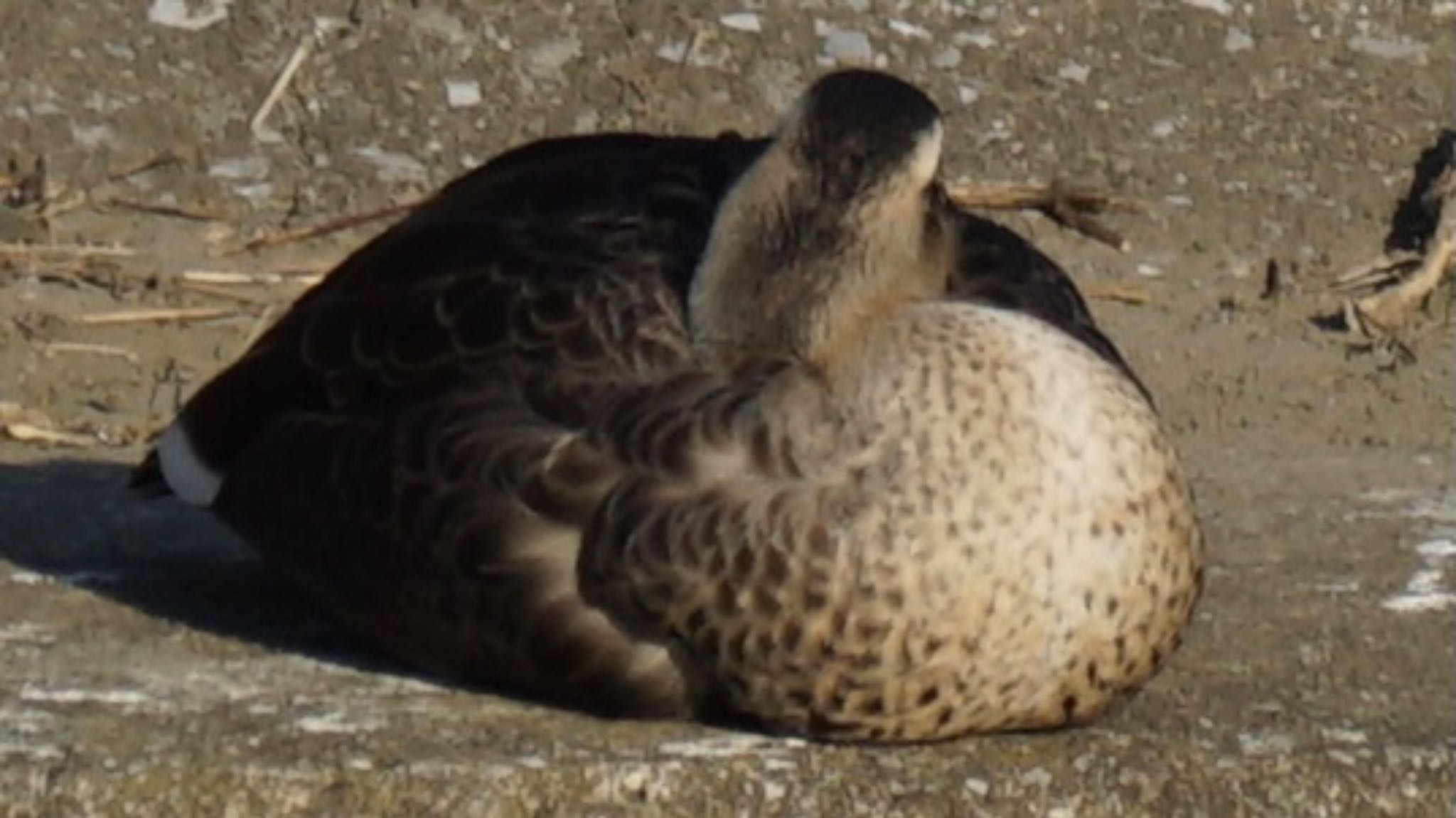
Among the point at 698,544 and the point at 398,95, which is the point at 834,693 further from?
the point at 398,95

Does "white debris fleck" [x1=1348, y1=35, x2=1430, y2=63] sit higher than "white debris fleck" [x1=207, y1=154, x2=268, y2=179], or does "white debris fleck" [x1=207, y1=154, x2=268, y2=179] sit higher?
"white debris fleck" [x1=1348, y1=35, x2=1430, y2=63]

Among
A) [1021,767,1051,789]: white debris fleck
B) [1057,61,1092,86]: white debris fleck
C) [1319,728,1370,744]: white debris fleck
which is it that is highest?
[1021,767,1051,789]: white debris fleck

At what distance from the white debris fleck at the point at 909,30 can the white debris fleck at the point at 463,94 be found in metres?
0.88

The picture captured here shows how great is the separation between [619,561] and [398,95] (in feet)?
10.8

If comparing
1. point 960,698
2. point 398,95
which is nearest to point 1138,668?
point 960,698

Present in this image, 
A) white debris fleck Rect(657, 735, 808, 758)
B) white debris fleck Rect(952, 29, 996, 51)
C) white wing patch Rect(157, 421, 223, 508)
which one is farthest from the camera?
white debris fleck Rect(952, 29, 996, 51)

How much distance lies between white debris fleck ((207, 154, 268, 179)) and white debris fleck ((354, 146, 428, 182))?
19 cm

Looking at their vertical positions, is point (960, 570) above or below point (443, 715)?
above

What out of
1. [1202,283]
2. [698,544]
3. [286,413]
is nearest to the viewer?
[698,544]

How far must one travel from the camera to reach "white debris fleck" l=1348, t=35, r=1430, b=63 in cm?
802

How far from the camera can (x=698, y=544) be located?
445 centimetres

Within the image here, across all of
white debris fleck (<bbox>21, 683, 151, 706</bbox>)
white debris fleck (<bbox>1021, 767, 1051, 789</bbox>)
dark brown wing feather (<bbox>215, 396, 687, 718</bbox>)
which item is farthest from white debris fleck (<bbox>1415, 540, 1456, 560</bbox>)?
white debris fleck (<bbox>21, 683, 151, 706</bbox>)

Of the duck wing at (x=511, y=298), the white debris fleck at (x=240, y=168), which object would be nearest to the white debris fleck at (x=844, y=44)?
the white debris fleck at (x=240, y=168)

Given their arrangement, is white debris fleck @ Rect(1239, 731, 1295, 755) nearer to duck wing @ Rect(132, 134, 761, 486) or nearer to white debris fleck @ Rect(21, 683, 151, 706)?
duck wing @ Rect(132, 134, 761, 486)
